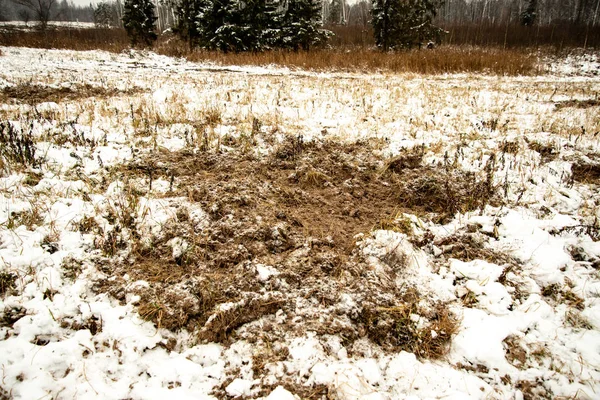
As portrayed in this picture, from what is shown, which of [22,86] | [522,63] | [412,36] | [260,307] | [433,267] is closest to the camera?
[260,307]

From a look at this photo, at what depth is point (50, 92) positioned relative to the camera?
7043 millimetres

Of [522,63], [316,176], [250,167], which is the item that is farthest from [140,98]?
[522,63]

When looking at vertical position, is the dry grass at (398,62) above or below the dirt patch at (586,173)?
above

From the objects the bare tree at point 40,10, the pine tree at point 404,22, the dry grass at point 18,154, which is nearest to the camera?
the dry grass at point 18,154

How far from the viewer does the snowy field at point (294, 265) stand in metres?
1.81

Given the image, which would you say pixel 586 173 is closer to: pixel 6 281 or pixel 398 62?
pixel 6 281

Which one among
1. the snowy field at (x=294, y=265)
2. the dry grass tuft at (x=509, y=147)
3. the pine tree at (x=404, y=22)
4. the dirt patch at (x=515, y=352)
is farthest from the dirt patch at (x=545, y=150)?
the pine tree at (x=404, y=22)

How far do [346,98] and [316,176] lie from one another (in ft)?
15.3

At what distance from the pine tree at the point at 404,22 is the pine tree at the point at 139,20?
53.3 feet

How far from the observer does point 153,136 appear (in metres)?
4.65

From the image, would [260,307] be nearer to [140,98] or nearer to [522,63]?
[140,98]

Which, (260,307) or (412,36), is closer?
(260,307)

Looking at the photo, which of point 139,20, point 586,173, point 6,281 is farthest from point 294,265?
point 139,20

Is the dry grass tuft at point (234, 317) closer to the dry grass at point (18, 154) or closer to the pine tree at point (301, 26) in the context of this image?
the dry grass at point (18, 154)
